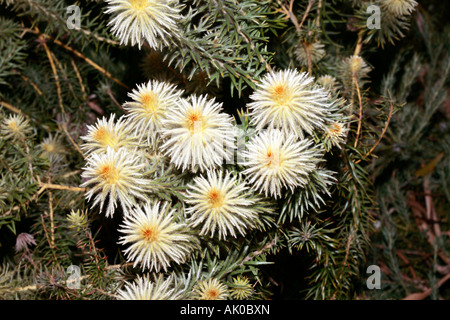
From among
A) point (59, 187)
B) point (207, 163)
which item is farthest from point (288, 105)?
point (59, 187)

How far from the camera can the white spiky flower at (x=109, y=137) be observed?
536mm

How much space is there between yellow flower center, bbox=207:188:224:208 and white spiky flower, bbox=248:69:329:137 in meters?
0.10

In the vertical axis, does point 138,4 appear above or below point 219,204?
above

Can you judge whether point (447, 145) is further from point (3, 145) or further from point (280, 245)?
point (3, 145)

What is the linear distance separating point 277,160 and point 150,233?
17cm

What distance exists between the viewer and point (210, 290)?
51 cm

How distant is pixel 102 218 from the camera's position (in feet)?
2.28

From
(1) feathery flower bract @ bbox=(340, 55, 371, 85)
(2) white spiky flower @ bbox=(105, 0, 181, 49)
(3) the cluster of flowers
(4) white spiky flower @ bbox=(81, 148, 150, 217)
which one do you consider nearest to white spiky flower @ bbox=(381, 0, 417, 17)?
(1) feathery flower bract @ bbox=(340, 55, 371, 85)

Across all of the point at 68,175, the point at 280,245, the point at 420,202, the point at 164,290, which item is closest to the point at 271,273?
the point at 280,245

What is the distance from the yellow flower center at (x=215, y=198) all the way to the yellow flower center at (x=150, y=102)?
0.45 feet

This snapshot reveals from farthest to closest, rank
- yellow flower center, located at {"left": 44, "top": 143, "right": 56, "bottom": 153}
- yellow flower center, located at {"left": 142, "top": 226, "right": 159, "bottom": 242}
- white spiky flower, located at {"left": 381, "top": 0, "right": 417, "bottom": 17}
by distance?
yellow flower center, located at {"left": 44, "top": 143, "right": 56, "bottom": 153} < white spiky flower, located at {"left": 381, "top": 0, "right": 417, "bottom": 17} < yellow flower center, located at {"left": 142, "top": 226, "right": 159, "bottom": 242}

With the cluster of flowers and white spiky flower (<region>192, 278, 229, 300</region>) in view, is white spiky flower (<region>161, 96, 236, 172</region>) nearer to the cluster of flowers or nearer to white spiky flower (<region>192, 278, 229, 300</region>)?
the cluster of flowers

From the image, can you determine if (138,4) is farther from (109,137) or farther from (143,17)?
(109,137)

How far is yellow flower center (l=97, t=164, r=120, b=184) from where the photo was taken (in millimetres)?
479
